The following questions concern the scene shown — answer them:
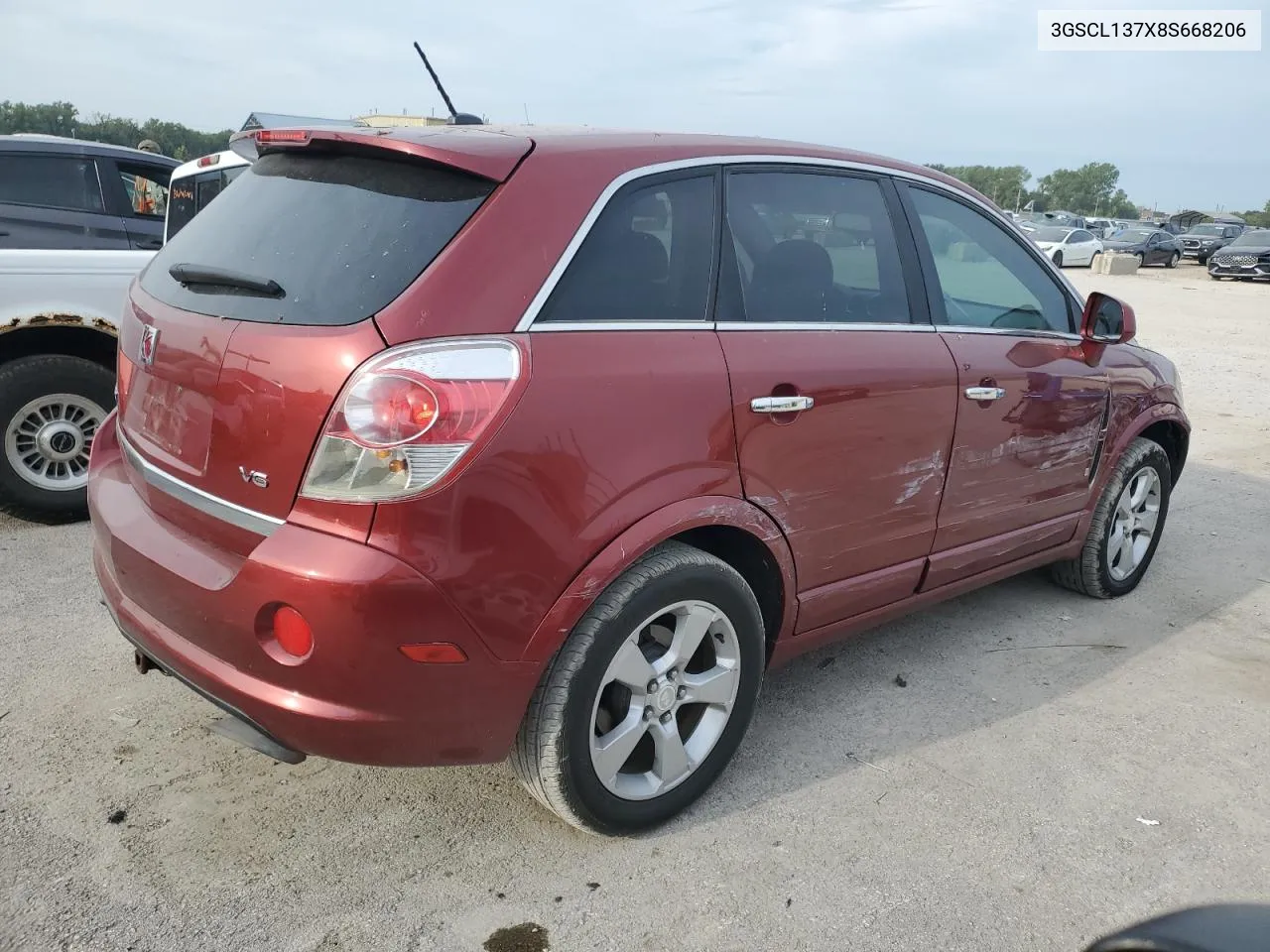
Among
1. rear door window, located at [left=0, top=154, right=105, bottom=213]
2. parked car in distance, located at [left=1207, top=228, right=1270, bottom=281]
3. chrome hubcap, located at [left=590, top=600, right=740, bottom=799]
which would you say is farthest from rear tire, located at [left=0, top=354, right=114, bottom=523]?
parked car in distance, located at [left=1207, top=228, right=1270, bottom=281]

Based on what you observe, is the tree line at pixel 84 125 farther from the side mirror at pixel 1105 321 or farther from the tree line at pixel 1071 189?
the tree line at pixel 1071 189

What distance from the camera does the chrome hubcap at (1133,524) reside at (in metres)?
4.51

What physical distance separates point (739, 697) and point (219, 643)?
138 cm

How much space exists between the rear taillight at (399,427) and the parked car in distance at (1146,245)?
1415 inches

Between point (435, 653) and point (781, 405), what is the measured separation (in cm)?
116

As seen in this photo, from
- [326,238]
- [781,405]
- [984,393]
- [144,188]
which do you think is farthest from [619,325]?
[144,188]

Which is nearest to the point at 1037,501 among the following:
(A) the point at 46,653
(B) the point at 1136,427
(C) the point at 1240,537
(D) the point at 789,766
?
(B) the point at 1136,427

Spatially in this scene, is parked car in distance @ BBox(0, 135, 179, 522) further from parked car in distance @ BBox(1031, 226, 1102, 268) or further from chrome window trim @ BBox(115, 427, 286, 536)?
parked car in distance @ BBox(1031, 226, 1102, 268)

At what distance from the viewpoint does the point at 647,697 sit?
2609mm

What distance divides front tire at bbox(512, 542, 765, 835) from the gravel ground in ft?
0.48

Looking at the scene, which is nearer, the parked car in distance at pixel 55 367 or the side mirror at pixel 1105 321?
the side mirror at pixel 1105 321

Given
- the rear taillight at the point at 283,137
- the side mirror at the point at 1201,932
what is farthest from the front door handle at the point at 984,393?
the side mirror at the point at 1201,932

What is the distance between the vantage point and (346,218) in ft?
7.88

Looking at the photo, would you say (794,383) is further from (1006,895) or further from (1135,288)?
(1135,288)
